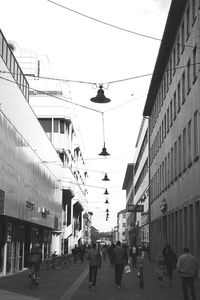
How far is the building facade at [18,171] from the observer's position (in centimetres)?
2539

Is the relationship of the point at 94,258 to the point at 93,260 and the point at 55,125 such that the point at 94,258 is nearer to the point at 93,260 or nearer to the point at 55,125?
the point at 93,260

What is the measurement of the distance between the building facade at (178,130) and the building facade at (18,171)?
8.57m

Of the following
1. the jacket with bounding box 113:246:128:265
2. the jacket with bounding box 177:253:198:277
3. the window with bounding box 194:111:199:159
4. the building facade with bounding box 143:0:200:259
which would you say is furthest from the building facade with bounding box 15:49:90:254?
Result: the jacket with bounding box 177:253:198:277

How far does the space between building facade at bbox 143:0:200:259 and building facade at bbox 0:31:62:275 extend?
8570 millimetres

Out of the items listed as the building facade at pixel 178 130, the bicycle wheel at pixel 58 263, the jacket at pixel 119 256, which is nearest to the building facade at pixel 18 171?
the bicycle wheel at pixel 58 263

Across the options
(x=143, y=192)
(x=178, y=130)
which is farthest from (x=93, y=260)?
(x=143, y=192)

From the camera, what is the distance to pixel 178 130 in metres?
34.5

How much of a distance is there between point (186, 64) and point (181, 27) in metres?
3.78

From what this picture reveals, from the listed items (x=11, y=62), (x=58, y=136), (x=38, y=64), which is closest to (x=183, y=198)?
(x=11, y=62)

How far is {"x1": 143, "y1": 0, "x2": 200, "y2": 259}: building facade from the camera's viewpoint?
27844 mm

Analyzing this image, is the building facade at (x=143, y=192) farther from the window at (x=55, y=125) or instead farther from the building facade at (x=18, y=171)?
the building facade at (x=18, y=171)

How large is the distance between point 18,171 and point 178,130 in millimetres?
10559

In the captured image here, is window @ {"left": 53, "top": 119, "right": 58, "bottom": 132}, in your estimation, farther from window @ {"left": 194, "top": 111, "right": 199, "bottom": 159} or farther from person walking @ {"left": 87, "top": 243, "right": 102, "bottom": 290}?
person walking @ {"left": 87, "top": 243, "right": 102, "bottom": 290}

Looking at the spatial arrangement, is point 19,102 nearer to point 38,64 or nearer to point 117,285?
point 117,285
